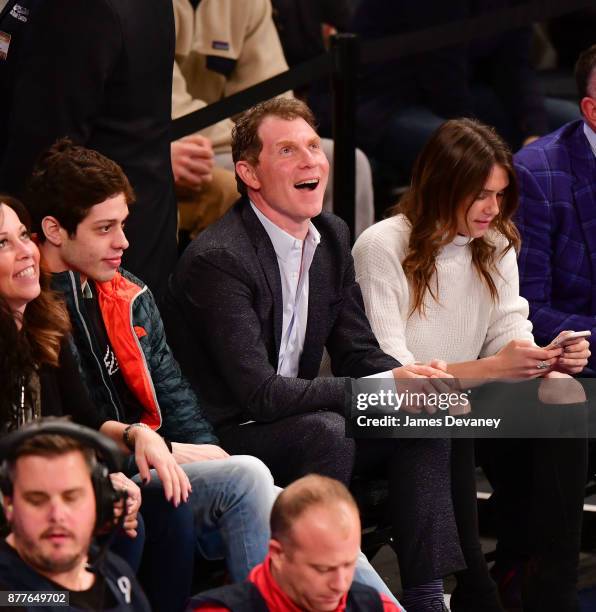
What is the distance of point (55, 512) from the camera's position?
7.56ft

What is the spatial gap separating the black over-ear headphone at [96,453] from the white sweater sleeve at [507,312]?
1549mm

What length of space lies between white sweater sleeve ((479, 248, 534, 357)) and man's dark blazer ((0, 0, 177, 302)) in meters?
0.86

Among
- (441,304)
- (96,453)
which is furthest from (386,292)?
(96,453)

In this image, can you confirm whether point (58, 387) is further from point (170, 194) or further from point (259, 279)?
point (170, 194)

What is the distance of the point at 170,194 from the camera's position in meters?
3.65

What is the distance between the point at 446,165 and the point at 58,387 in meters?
1.21

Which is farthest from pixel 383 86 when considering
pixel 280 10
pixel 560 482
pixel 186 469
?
pixel 186 469

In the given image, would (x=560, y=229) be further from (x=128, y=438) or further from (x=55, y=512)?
(x=55, y=512)

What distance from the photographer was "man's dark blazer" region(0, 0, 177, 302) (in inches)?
129

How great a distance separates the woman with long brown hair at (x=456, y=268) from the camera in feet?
11.5

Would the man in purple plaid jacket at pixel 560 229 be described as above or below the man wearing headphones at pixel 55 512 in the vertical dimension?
above

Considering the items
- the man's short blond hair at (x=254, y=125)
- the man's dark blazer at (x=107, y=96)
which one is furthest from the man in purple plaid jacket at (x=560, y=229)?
the man's dark blazer at (x=107, y=96)

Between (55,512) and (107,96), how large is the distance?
139cm

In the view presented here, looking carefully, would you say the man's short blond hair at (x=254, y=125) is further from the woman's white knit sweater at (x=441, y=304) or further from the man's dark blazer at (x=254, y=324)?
the woman's white knit sweater at (x=441, y=304)
